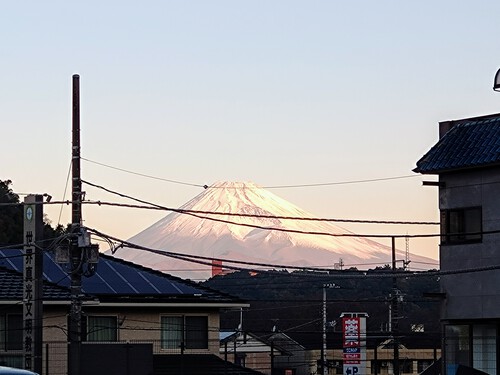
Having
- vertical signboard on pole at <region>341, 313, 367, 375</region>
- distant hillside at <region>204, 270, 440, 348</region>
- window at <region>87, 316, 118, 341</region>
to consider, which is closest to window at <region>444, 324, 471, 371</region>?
window at <region>87, 316, 118, 341</region>

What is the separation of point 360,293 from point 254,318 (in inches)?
539

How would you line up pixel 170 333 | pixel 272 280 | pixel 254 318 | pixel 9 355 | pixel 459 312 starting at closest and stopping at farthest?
1. pixel 459 312
2. pixel 9 355
3. pixel 170 333
4. pixel 272 280
5. pixel 254 318

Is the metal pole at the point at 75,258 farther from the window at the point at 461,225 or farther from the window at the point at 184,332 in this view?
the window at the point at 184,332

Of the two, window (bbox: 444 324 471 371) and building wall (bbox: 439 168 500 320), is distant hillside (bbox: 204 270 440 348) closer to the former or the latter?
window (bbox: 444 324 471 371)

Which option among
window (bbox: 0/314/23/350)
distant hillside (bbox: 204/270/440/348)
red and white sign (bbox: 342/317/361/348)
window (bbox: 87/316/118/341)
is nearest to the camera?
window (bbox: 0/314/23/350)

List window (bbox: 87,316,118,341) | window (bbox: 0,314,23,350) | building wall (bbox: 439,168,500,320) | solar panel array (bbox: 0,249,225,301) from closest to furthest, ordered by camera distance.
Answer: building wall (bbox: 439,168,500,320) → window (bbox: 0,314,23,350) → window (bbox: 87,316,118,341) → solar panel array (bbox: 0,249,225,301)

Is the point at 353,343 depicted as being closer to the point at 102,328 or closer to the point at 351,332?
the point at 351,332

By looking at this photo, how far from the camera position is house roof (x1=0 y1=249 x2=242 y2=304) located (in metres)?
41.8

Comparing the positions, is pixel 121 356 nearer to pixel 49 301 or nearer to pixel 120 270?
pixel 49 301

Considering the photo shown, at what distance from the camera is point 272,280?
112 m

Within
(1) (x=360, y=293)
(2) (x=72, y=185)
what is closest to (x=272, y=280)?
(1) (x=360, y=293)

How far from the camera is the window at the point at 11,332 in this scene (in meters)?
39.4

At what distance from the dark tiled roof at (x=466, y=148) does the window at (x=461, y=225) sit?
1.32 metres

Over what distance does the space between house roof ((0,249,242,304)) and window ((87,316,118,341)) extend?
90 centimetres
